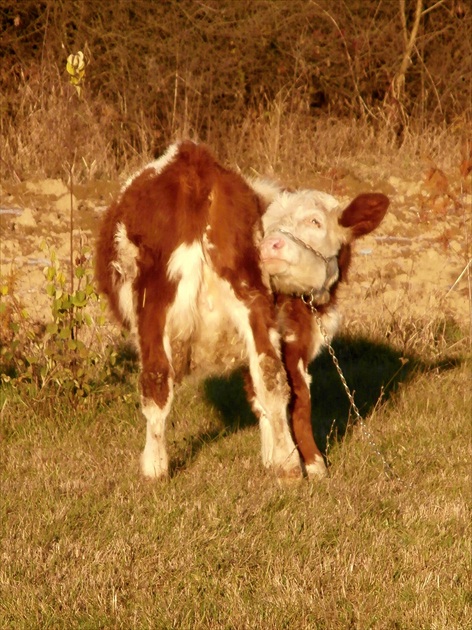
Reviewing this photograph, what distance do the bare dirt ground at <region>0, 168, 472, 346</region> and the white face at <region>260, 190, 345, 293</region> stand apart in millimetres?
Result: 3214

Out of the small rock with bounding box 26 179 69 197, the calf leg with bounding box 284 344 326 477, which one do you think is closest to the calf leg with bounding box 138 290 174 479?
the calf leg with bounding box 284 344 326 477

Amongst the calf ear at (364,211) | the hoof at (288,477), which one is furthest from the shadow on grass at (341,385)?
the calf ear at (364,211)

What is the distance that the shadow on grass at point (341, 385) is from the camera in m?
6.81

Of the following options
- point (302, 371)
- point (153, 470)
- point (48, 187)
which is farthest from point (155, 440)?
point (48, 187)

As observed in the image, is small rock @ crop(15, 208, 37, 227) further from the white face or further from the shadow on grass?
the white face

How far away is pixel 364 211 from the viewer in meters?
5.80

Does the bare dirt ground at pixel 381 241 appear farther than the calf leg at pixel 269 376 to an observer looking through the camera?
Yes

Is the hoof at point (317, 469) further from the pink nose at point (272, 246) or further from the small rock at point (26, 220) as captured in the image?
the small rock at point (26, 220)

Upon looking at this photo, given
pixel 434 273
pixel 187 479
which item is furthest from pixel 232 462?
pixel 434 273

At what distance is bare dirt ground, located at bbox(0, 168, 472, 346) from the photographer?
29.9ft

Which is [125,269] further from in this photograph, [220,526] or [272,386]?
[220,526]

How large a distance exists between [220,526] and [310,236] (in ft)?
5.45

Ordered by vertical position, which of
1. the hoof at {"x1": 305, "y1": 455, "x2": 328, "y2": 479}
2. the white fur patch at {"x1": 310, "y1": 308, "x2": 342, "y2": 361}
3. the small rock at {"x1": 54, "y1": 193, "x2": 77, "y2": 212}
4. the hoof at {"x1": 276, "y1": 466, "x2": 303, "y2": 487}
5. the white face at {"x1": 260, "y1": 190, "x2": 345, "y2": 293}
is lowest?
the small rock at {"x1": 54, "y1": 193, "x2": 77, "y2": 212}

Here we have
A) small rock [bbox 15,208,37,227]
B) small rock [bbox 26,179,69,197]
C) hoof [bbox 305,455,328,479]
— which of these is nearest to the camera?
hoof [bbox 305,455,328,479]
